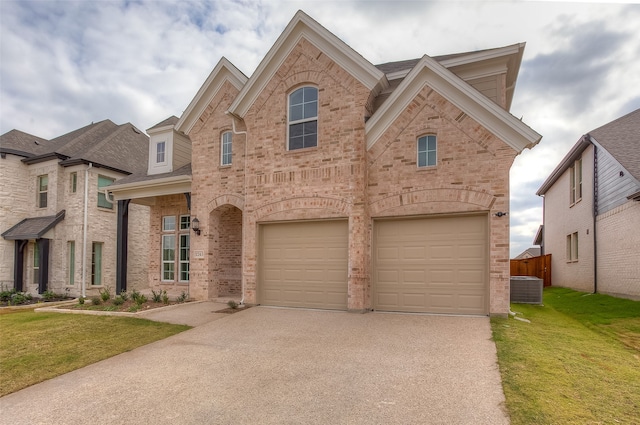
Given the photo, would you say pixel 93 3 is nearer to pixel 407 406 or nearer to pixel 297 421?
pixel 297 421

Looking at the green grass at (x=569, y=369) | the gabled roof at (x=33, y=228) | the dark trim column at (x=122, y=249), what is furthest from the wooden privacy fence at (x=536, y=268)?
the gabled roof at (x=33, y=228)

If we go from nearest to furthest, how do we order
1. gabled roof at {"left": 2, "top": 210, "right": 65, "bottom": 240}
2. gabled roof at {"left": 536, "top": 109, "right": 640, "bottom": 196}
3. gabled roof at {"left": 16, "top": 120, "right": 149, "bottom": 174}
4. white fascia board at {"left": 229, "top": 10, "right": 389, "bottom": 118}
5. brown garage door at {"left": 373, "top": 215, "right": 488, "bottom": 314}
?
1. brown garage door at {"left": 373, "top": 215, "right": 488, "bottom": 314}
2. white fascia board at {"left": 229, "top": 10, "right": 389, "bottom": 118}
3. gabled roof at {"left": 536, "top": 109, "right": 640, "bottom": 196}
4. gabled roof at {"left": 2, "top": 210, "right": 65, "bottom": 240}
5. gabled roof at {"left": 16, "top": 120, "right": 149, "bottom": 174}

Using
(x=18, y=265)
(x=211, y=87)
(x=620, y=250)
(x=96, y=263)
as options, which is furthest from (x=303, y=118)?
(x=18, y=265)

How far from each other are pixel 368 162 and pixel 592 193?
37.7ft

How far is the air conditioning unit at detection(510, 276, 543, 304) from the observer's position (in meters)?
11.7

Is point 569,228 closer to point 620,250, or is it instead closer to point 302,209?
point 620,250

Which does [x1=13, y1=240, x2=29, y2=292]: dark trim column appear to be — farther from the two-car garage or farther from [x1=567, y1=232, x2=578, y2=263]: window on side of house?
[x1=567, y1=232, x2=578, y2=263]: window on side of house

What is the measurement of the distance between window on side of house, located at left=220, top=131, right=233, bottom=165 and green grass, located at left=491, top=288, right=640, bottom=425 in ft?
30.5

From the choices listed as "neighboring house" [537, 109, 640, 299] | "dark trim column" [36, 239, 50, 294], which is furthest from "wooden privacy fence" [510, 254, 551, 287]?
"dark trim column" [36, 239, 50, 294]

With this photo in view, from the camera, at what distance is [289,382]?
4992 mm

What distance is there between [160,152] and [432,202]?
440 inches

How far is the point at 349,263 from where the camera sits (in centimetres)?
940

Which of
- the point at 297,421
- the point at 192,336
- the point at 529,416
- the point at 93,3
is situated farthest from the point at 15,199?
the point at 529,416

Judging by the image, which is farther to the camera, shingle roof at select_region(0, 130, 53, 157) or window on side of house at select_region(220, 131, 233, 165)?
shingle roof at select_region(0, 130, 53, 157)
